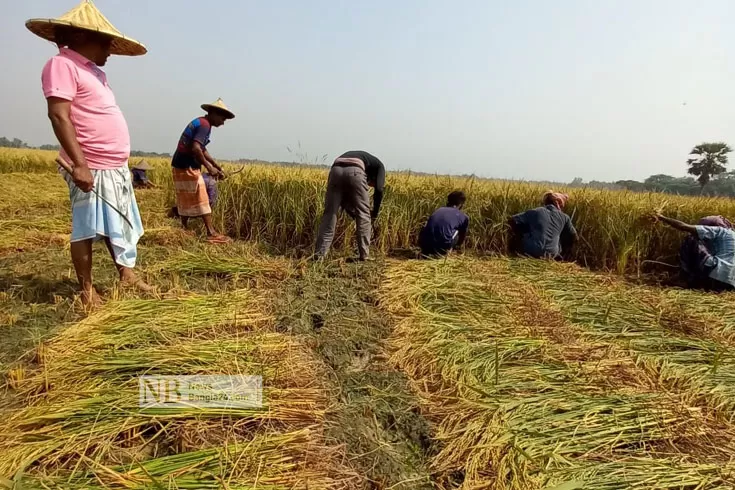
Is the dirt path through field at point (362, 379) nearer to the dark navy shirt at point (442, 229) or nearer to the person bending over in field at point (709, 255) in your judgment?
the dark navy shirt at point (442, 229)

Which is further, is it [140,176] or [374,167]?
[140,176]

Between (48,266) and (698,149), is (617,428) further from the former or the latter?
(698,149)

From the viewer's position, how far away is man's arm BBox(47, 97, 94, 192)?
250 cm

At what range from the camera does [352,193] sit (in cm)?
441

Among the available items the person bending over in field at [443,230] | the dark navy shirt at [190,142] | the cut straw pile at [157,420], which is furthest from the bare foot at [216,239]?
the cut straw pile at [157,420]

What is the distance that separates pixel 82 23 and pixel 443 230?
3521 millimetres

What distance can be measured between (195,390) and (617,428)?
1.80 m

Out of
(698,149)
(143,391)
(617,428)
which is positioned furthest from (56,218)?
(698,149)

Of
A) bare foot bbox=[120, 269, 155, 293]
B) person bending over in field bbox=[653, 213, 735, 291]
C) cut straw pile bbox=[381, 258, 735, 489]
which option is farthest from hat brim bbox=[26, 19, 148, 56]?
person bending over in field bbox=[653, 213, 735, 291]

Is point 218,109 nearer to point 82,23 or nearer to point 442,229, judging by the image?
point 82,23

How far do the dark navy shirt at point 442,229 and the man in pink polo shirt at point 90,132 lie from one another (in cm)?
289

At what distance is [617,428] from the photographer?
1868 mm

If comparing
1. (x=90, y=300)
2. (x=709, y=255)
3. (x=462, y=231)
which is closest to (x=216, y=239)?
(x=90, y=300)

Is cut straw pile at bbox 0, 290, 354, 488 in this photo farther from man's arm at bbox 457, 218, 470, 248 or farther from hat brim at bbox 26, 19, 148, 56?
man's arm at bbox 457, 218, 470, 248
